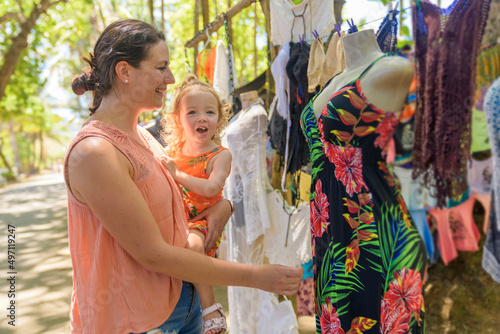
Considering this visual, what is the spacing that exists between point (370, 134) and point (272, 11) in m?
1.13

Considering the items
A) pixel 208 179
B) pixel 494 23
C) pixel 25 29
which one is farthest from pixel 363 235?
pixel 25 29

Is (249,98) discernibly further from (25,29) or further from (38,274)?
(25,29)

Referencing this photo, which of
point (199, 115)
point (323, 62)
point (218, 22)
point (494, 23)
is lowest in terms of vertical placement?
point (199, 115)

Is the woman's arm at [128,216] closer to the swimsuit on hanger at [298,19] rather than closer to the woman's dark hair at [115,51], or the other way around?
the woman's dark hair at [115,51]

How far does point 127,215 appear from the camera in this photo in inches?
37.5

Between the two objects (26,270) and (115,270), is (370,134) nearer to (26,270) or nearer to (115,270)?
(115,270)

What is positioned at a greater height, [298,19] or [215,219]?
[298,19]

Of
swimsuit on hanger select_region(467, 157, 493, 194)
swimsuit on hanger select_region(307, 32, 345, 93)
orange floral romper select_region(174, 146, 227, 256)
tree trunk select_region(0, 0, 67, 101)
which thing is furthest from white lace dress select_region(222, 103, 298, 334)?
tree trunk select_region(0, 0, 67, 101)

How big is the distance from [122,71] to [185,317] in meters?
0.80

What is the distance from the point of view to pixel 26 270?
4707 millimetres

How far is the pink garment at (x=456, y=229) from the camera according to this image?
3.70 m

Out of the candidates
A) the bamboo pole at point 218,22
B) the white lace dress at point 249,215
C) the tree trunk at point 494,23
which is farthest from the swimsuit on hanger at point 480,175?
the bamboo pole at point 218,22

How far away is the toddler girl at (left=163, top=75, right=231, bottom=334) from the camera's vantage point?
64.2 inches

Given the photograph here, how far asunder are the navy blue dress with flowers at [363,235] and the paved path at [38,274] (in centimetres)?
201
